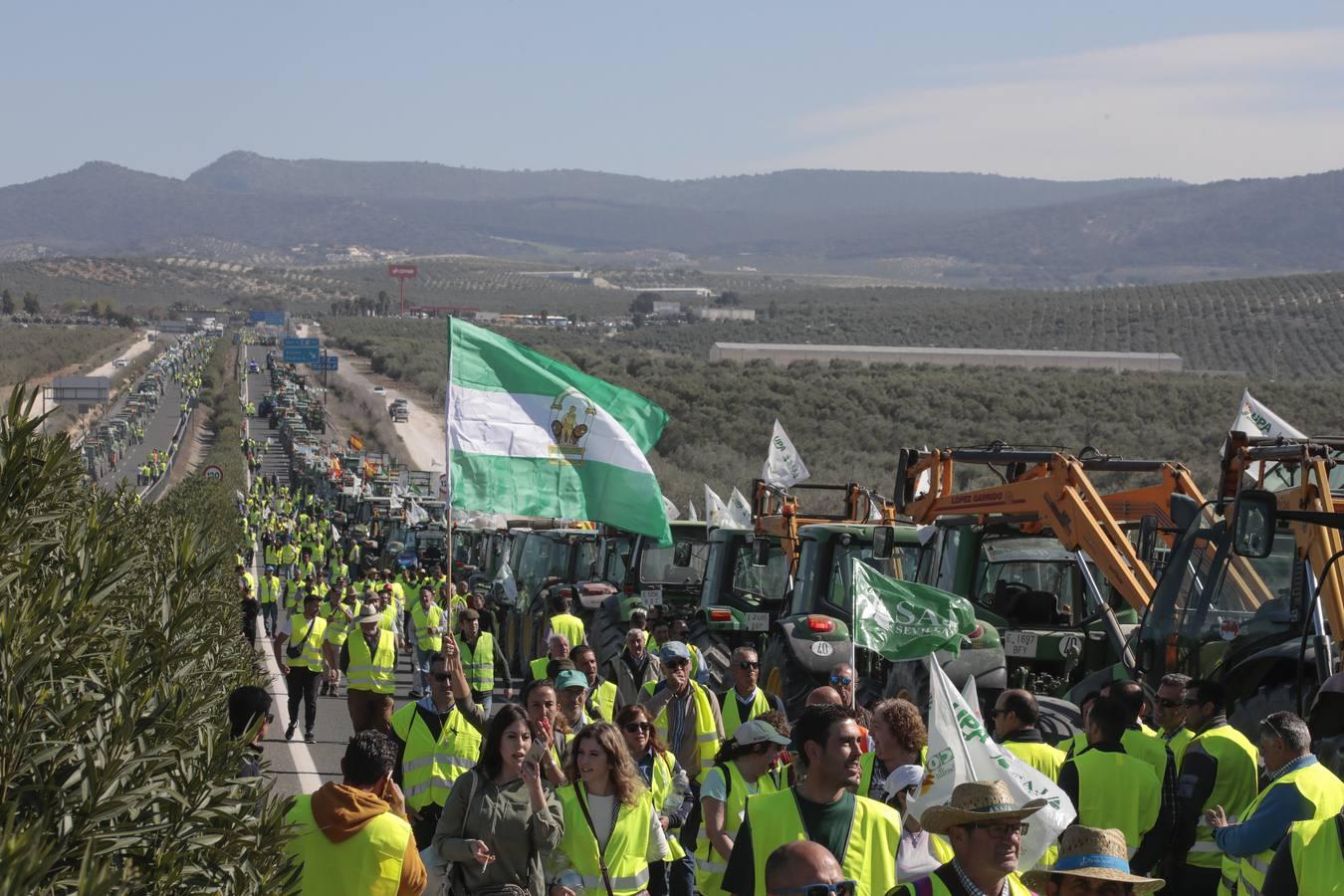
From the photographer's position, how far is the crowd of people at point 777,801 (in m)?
5.36

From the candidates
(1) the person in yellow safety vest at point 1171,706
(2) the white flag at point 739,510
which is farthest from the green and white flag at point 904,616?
(2) the white flag at point 739,510

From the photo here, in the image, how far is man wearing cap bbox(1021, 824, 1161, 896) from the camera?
15.6ft

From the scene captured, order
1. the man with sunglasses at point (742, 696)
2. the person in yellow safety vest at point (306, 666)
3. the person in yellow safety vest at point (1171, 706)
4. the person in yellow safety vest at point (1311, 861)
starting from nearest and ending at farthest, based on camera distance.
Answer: the person in yellow safety vest at point (1311, 861) → the person in yellow safety vest at point (1171, 706) → the man with sunglasses at point (742, 696) → the person in yellow safety vest at point (306, 666)

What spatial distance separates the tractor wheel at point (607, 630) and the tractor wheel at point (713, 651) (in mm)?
858

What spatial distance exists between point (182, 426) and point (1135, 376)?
58.5 m

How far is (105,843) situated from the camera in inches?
240

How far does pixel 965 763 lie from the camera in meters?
6.40

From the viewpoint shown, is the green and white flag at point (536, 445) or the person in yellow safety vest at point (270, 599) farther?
the person in yellow safety vest at point (270, 599)

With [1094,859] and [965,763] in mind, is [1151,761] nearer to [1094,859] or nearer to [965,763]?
[965,763]

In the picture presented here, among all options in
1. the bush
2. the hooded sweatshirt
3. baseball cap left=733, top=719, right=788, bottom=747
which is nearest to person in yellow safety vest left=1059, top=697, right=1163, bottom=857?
baseball cap left=733, top=719, right=788, bottom=747

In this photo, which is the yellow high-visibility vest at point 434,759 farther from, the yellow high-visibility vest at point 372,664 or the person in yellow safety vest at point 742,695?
the yellow high-visibility vest at point 372,664

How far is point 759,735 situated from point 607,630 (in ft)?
35.2

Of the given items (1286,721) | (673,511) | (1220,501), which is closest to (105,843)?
(1286,721)

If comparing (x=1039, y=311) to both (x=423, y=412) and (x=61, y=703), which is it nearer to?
(x=423, y=412)
